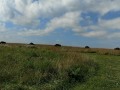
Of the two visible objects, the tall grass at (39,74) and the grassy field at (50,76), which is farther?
the grassy field at (50,76)

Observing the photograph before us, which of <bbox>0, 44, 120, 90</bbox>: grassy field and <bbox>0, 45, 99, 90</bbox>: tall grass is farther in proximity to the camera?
<bbox>0, 44, 120, 90</bbox>: grassy field

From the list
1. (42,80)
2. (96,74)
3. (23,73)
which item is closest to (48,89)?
(42,80)

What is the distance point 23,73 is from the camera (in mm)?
20812

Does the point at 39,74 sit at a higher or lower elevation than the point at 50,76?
higher

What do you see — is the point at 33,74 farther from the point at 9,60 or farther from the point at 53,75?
the point at 9,60

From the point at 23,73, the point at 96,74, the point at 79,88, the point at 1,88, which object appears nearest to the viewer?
the point at 1,88

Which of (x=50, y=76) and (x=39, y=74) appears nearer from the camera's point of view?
(x=39, y=74)

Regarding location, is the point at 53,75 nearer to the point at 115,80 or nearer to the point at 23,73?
the point at 23,73

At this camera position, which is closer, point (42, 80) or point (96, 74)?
point (42, 80)

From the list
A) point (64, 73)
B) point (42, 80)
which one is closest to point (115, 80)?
point (64, 73)

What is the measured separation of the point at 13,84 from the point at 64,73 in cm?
439

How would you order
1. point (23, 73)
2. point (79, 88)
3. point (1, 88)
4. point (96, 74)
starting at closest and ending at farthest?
point (1, 88) < point (79, 88) < point (23, 73) < point (96, 74)

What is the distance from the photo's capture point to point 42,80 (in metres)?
19.8

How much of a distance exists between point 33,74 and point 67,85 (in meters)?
2.32
